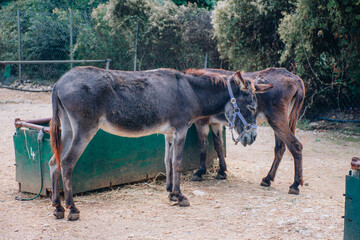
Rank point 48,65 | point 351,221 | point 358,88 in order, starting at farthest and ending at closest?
point 48,65 → point 358,88 → point 351,221

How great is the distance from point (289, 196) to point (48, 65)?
38.4 ft

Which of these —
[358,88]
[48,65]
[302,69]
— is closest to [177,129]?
[302,69]

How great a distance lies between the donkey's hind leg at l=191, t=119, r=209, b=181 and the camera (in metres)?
5.92

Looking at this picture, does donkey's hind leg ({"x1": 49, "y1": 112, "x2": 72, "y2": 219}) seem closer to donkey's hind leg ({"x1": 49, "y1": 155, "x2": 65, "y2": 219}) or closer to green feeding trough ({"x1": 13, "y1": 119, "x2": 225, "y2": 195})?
donkey's hind leg ({"x1": 49, "y1": 155, "x2": 65, "y2": 219})

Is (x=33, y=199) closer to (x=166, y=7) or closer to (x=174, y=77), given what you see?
(x=174, y=77)

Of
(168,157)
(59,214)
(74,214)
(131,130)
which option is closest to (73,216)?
(74,214)

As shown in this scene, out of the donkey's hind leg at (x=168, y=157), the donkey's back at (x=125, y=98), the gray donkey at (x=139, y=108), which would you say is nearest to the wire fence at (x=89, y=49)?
the gray donkey at (x=139, y=108)

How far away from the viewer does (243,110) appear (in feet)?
16.9

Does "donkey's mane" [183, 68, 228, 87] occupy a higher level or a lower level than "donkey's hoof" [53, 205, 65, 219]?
higher

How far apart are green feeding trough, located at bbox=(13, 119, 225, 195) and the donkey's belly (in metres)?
0.54

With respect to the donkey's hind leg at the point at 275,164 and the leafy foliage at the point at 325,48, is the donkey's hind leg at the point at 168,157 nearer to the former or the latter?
the donkey's hind leg at the point at 275,164

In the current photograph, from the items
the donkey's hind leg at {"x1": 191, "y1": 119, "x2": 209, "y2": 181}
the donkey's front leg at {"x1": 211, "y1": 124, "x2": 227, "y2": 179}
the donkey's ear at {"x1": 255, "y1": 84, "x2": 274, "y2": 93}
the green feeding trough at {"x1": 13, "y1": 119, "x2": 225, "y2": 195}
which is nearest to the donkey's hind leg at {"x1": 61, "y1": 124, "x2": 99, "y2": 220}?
the green feeding trough at {"x1": 13, "y1": 119, "x2": 225, "y2": 195}

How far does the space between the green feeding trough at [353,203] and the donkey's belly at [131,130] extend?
7.86 feet

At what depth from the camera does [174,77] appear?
5172 millimetres
